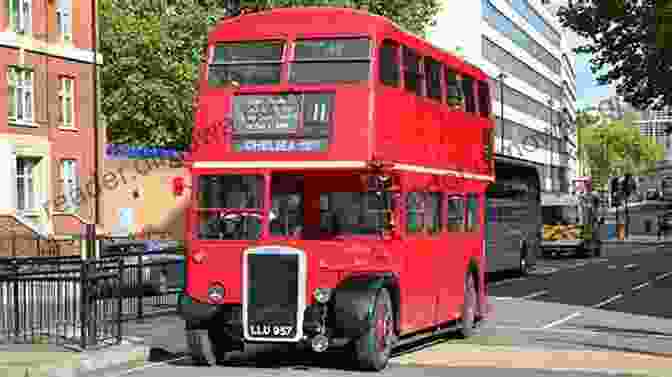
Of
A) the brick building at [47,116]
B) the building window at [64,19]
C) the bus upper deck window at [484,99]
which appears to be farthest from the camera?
the building window at [64,19]

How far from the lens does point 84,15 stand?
50.9 metres

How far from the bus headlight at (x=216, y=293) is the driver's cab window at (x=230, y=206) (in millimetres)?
607

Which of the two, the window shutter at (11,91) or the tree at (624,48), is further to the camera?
the window shutter at (11,91)

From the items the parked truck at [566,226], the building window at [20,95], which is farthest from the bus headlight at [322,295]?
the parked truck at [566,226]

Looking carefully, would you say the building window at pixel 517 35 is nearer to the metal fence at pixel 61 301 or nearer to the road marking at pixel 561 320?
the road marking at pixel 561 320

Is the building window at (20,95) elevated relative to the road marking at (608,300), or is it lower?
elevated

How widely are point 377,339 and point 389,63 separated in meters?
3.60

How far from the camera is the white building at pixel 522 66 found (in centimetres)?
9519

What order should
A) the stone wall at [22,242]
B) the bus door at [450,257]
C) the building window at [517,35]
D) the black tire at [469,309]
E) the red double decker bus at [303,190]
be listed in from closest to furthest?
the red double decker bus at [303,190]
the bus door at [450,257]
the black tire at [469,309]
the stone wall at [22,242]
the building window at [517,35]

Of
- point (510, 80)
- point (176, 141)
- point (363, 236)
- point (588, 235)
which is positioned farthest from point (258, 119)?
point (510, 80)

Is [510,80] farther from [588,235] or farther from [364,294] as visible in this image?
[364,294]

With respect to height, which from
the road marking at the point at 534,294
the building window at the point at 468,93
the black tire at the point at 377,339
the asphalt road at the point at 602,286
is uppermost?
the building window at the point at 468,93

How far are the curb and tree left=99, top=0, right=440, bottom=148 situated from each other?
41404mm

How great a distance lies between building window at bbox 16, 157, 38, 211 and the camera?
46.5m
